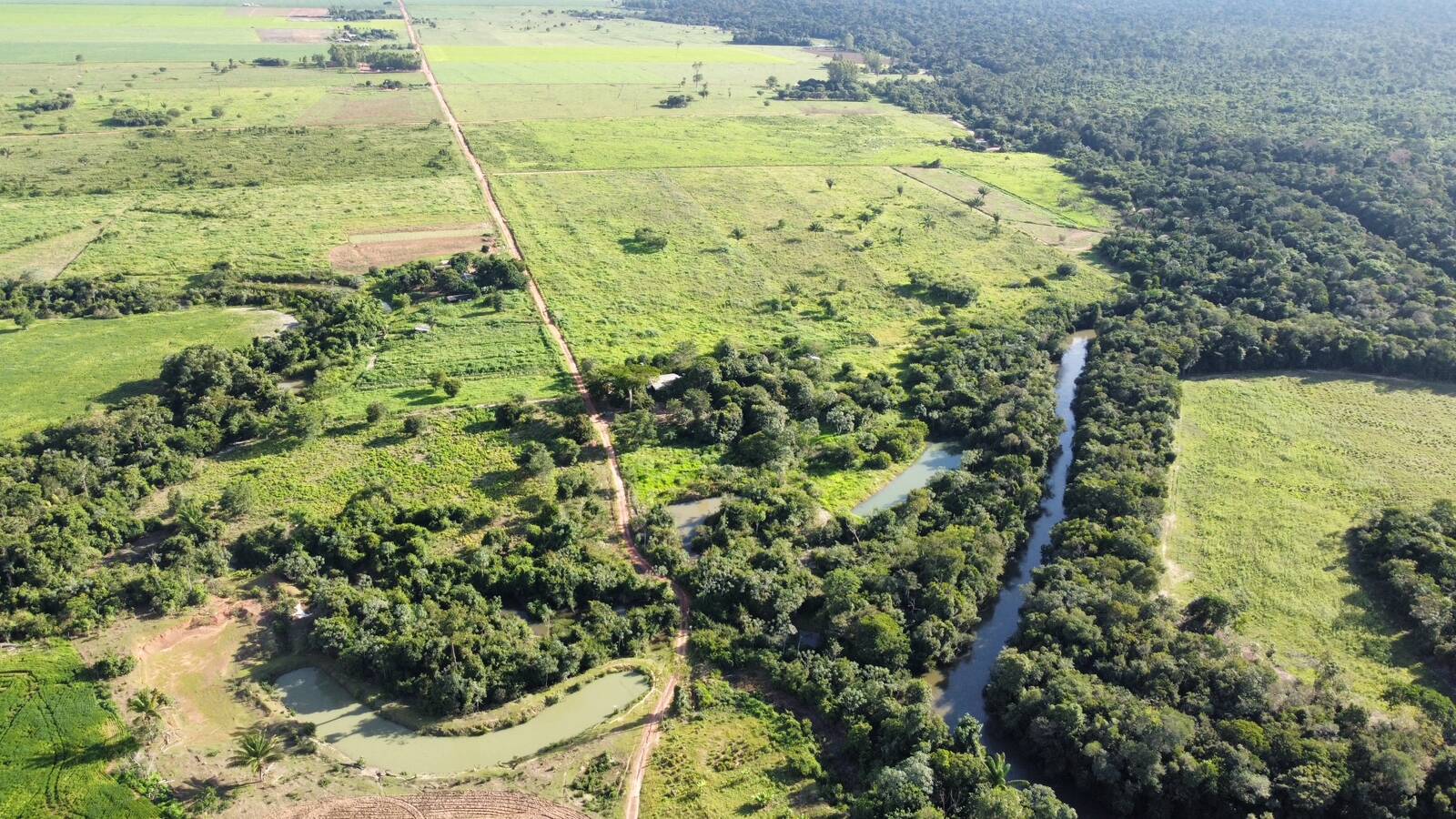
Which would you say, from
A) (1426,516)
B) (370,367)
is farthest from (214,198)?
(1426,516)

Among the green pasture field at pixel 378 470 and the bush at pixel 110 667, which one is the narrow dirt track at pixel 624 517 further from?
the bush at pixel 110 667

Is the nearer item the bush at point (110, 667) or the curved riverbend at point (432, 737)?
the curved riverbend at point (432, 737)

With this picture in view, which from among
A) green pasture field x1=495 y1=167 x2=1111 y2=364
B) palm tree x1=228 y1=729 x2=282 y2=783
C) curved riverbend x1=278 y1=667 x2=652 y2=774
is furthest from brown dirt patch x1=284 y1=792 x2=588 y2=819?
green pasture field x1=495 y1=167 x2=1111 y2=364

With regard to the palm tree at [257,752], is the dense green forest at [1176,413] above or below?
above

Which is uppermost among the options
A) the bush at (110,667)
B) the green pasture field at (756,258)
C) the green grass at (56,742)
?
the green pasture field at (756,258)

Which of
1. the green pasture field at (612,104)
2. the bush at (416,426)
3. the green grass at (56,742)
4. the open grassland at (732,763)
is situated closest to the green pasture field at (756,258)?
the bush at (416,426)

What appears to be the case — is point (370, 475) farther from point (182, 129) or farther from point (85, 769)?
point (182, 129)

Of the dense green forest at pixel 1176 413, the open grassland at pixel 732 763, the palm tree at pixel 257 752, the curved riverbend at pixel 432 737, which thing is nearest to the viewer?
the palm tree at pixel 257 752
